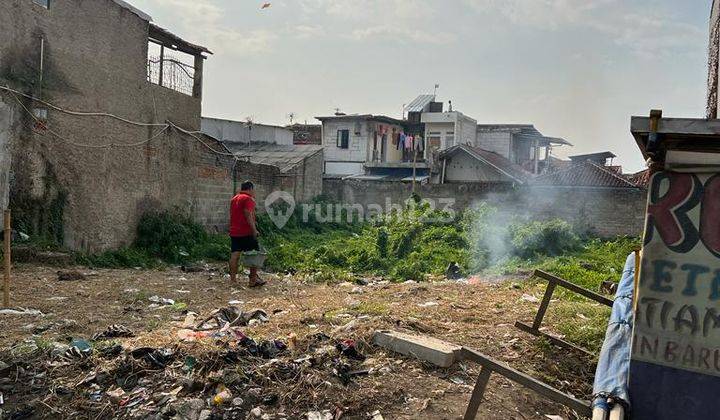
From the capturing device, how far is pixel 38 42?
28.1 ft

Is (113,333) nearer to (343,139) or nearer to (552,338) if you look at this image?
(552,338)

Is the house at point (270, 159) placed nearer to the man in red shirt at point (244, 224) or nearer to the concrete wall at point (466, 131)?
the man in red shirt at point (244, 224)

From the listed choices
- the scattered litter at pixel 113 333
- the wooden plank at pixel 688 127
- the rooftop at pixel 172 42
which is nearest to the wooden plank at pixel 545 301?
the wooden plank at pixel 688 127

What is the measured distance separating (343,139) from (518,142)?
10761 millimetres

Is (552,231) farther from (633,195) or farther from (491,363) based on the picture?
(491,363)

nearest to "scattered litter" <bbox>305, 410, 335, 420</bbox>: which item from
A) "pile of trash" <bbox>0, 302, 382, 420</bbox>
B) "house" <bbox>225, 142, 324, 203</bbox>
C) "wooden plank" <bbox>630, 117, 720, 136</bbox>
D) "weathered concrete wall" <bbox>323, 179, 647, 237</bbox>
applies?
"pile of trash" <bbox>0, 302, 382, 420</bbox>

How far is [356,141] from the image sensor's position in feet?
98.9

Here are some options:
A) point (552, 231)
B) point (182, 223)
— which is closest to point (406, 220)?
point (552, 231)

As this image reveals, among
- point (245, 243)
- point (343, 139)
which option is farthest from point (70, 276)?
point (343, 139)

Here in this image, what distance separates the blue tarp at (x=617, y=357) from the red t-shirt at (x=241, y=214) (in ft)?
17.5

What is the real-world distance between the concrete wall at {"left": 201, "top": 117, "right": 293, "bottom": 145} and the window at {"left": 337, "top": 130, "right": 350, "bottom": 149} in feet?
16.0

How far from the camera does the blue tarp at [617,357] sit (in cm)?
323

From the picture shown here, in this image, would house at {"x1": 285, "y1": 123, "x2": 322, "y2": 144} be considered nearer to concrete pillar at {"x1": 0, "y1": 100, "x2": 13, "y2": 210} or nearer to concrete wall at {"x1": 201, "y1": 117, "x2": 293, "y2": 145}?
concrete wall at {"x1": 201, "y1": 117, "x2": 293, "y2": 145}

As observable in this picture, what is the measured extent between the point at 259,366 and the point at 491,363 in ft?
5.56
